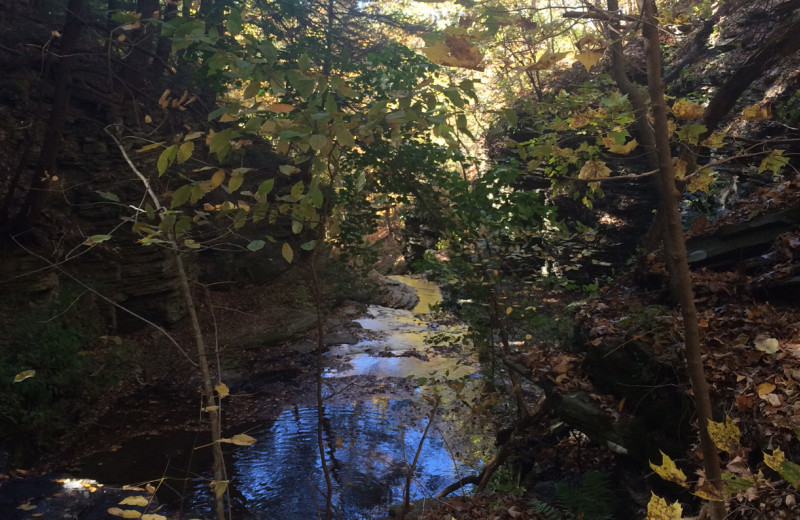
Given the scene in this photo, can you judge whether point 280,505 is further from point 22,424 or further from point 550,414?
point 22,424

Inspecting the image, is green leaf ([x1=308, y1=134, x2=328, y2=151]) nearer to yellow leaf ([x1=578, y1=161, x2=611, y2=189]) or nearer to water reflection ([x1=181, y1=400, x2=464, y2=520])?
yellow leaf ([x1=578, y1=161, x2=611, y2=189])

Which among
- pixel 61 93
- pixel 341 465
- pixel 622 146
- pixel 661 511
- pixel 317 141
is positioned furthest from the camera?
pixel 61 93

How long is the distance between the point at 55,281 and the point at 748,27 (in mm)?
15830

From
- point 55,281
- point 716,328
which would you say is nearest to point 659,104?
point 716,328

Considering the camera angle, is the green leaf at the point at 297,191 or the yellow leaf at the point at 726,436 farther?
the green leaf at the point at 297,191

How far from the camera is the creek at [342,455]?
6164 millimetres

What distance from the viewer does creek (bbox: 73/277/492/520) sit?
6164 millimetres

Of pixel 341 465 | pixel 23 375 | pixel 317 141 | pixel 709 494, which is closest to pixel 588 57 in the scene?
pixel 317 141

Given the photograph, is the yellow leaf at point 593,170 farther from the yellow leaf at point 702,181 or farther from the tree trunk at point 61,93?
the tree trunk at point 61,93

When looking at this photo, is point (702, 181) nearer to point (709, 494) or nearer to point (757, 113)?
point (757, 113)

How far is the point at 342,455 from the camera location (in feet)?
25.0

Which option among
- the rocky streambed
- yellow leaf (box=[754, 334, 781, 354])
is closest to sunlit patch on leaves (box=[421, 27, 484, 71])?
yellow leaf (box=[754, 334, 781, 354])

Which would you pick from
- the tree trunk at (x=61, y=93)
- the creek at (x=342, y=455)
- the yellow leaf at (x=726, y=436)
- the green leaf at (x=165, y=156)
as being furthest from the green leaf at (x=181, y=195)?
the tree trunk at (x=61, y=93)

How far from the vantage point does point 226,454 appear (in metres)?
7.37
